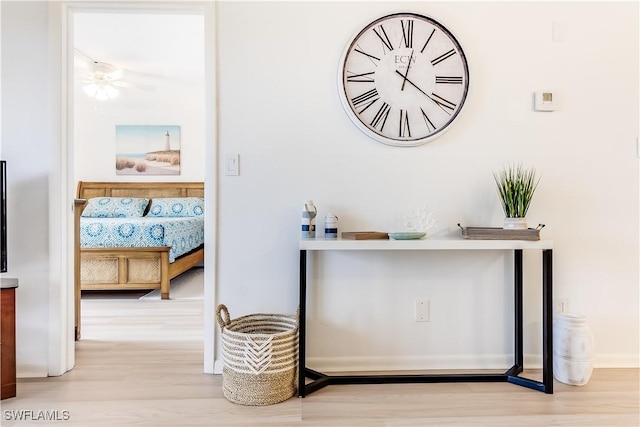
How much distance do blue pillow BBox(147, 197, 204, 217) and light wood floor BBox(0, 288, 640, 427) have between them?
3.65 m

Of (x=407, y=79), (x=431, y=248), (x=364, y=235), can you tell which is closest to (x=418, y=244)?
(x=431, y=248)

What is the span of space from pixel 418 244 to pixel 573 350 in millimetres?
947

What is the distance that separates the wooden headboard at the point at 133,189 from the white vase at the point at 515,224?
5.02 metres

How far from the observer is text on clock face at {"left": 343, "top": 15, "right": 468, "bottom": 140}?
2.27 m

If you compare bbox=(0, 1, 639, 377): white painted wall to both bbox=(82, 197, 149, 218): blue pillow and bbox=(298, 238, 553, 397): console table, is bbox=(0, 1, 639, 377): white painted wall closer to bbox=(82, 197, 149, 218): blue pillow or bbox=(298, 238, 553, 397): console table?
bbox=(298, 238, 553, 397): console table

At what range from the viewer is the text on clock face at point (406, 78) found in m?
2.27

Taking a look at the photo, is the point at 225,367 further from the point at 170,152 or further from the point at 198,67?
the point at 170,152

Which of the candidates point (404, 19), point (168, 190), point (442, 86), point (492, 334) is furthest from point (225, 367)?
point (168, 190)

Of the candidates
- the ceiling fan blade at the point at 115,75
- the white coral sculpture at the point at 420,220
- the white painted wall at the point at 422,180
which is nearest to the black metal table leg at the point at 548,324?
the white painted wall at the point at 422,180

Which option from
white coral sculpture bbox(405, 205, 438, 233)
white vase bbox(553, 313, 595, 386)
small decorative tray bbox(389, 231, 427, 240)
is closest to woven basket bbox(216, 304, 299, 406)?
small decorative tray bbox(389, 231, 427, 240)

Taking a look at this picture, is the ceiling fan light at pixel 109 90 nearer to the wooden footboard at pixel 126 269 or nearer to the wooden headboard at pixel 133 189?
the wooden headboard at pixel 133 189

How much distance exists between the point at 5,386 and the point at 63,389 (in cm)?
23

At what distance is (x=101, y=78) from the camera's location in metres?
5.16

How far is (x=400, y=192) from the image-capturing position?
91.2 inches
